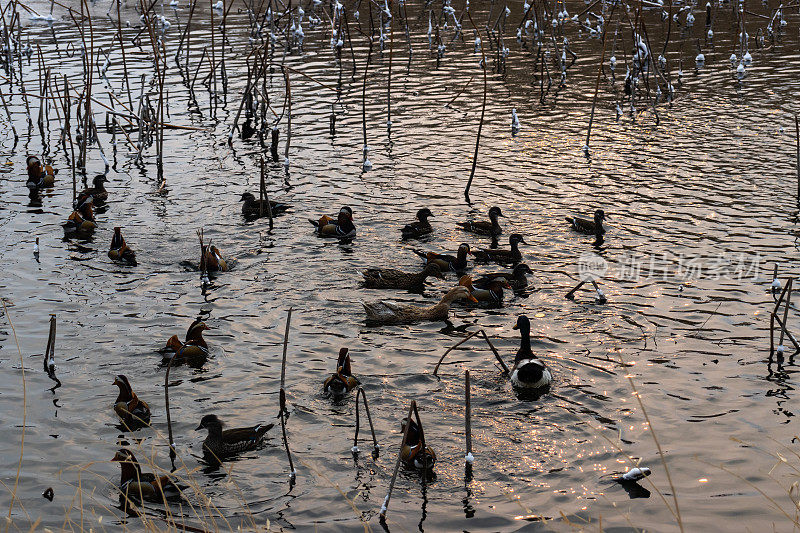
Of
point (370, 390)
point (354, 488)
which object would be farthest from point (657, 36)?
point (354, 488)

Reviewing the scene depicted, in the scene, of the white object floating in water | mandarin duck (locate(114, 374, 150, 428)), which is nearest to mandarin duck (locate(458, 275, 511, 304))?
the white object floating in water

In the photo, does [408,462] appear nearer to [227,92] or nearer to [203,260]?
[203,260]

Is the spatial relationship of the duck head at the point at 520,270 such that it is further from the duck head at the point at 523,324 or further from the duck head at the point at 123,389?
the duck head at the point at 123,389

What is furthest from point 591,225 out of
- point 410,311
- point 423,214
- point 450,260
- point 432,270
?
point 410,311

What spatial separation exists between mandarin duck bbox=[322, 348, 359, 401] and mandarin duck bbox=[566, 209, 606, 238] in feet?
19.5

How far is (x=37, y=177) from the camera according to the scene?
17188 millimetres

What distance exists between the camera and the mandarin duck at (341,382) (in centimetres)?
1001

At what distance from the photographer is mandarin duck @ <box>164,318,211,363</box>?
10852 millimetres

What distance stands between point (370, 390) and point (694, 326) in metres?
4.49

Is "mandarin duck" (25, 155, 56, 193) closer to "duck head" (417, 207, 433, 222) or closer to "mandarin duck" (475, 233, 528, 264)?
"duck head" (417, 207, 433, 222)

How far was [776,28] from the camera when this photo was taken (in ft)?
93.8

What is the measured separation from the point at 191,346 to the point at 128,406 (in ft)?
5.06

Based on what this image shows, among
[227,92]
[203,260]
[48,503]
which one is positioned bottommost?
[48,503]

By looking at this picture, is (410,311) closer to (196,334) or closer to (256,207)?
(196,334)
